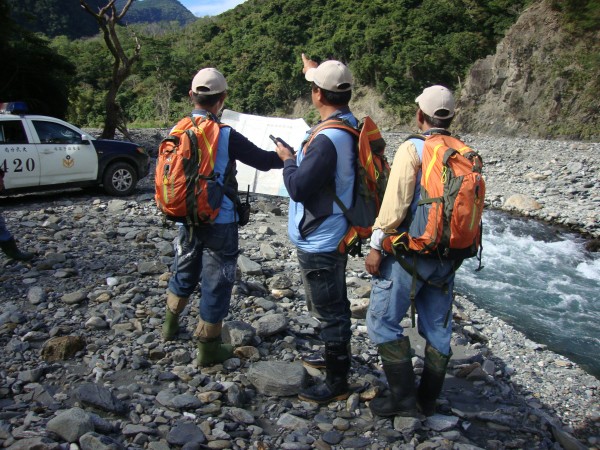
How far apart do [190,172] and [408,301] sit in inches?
60.9

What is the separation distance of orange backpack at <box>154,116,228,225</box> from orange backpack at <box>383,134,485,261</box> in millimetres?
1198

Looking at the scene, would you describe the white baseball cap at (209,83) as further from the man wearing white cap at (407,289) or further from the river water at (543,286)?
the river water at (543,286)

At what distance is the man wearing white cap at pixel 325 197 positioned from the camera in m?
2.80

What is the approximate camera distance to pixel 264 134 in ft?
12.9

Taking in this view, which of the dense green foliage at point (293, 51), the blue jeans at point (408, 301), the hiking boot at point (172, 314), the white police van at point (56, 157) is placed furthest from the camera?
the dense green foliage at point (293, 51)

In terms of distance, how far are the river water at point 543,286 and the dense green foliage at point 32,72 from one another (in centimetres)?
1513

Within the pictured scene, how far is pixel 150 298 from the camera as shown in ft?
16.1

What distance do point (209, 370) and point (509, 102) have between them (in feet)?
96.5

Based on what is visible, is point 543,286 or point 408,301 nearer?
point 408,301

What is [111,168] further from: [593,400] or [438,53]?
[438,53]

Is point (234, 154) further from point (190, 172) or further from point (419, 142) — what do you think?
point (419, 142)

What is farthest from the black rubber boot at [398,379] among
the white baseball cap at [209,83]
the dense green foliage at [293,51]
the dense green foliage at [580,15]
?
the dense green foliage at [580,15]

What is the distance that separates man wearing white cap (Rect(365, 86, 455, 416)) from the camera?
2.83 m

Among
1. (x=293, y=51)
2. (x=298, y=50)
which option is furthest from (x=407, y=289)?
(x=293, y=51)
